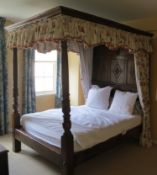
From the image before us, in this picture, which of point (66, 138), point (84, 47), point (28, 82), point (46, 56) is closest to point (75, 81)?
point (46, 56)

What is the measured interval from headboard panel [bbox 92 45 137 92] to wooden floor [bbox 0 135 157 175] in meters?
1.25

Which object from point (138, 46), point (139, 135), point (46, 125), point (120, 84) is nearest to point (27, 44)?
point (46, 125)

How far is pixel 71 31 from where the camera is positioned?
8.16 ft

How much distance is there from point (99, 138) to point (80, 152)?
15.0 inches

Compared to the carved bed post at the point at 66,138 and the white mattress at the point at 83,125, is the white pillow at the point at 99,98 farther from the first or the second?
the carved bed post at the point at 66,138

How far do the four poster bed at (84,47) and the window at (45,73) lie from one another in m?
1.16

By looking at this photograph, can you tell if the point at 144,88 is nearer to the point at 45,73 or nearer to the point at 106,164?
the point at 106,164

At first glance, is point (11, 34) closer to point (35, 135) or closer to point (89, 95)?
point (35, 135)

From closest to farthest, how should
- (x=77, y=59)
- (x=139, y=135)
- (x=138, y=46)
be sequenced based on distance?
1. (x=138, y=46)
2. (x=139, y=135)
3. (x=77, y=59)

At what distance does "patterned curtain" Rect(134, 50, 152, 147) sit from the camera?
12.4 ft

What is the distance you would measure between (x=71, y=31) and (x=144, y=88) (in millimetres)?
1973

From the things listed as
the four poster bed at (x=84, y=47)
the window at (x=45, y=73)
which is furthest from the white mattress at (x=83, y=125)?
the window at (x=45, y=73)

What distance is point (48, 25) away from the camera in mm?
2521

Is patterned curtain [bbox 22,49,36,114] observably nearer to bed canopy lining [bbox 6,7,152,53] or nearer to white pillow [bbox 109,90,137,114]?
bed canopy lining [bbox 6,7,152,53]
